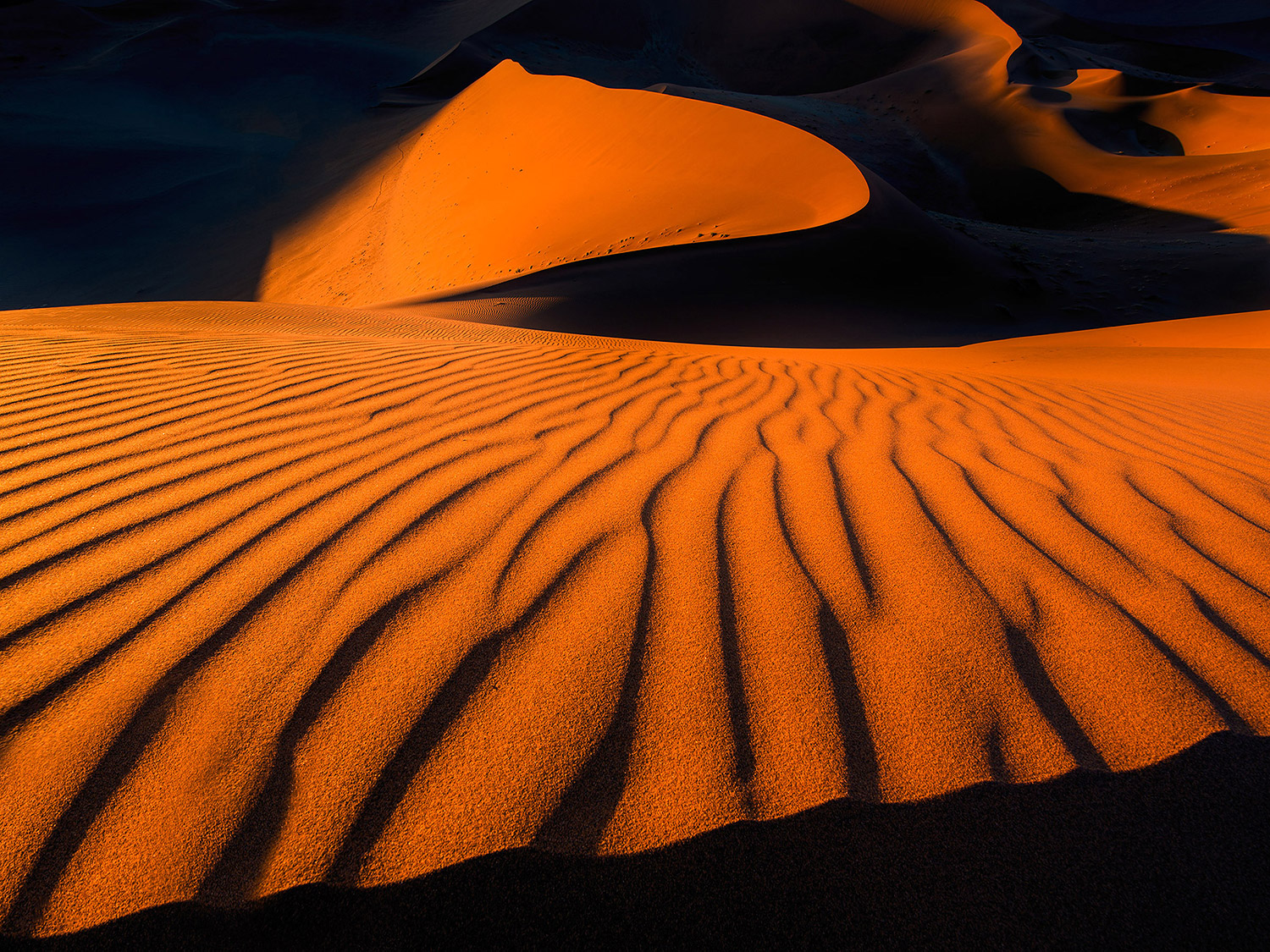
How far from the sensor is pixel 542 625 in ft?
4.46

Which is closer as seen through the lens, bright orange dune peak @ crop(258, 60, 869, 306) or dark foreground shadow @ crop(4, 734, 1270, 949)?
dark foreground shadow @ crop(4, 734, 1270, 949)

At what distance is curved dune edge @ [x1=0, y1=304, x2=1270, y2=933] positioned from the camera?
3.29 ft

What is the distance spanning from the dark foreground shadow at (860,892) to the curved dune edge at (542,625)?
38 mm

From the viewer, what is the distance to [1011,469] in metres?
2.21

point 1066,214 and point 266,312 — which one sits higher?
point 266,312

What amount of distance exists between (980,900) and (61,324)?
5797 mm

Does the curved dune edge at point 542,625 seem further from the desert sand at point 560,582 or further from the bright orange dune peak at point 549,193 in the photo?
the bright orange dune peak at point 549,193

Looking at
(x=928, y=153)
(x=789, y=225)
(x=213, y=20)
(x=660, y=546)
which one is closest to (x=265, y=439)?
(x=660, y=546)

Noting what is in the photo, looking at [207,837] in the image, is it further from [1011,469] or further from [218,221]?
[218,221]

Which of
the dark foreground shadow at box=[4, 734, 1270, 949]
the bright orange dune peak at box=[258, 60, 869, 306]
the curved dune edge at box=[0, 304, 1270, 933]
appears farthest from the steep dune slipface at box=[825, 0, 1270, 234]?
the dark foreground shadow at box=[4, 734, 1270, 949]

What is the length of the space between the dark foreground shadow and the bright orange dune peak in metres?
7.15

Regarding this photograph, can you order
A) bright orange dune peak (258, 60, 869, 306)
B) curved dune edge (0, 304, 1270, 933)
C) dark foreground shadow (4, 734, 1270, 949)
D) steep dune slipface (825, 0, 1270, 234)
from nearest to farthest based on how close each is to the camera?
dark foreground shadow (4, 734, 1270, 949), curved dune edge (0, 304, 1270, 933), bright orange dune peak (258, 60, 869, 306), steep dune slipface (825, 0, 1270, 234)

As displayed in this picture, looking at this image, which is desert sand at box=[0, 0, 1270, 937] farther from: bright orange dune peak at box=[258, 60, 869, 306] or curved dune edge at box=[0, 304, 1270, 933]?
bright orange dune peak at box=[258, 60, 869, 306]

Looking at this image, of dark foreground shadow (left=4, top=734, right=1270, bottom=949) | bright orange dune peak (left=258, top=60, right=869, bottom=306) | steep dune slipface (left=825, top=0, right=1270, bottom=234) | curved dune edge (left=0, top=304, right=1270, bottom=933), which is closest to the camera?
dark foreground shadow (left=4, top=734, right=1270, bottom=949)
